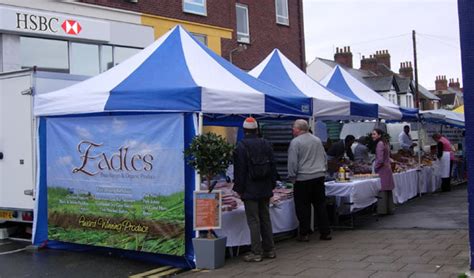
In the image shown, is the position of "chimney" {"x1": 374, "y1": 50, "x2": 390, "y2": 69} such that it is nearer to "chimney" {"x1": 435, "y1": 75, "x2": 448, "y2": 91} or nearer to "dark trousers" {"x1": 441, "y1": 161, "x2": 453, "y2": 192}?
"chimney" {"x1": 435, "y1": 75, "x2": 448, "y2": 91}

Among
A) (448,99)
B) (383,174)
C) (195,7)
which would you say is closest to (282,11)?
(195,7)

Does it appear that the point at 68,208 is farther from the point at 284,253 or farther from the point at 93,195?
the point at 284,253

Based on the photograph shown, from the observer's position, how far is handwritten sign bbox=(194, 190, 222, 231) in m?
6.90

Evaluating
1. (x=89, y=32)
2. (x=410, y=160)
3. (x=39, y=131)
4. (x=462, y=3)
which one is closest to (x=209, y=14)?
(x=89, y=32)

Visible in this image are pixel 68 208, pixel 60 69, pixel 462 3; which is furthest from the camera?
pixel 60 69

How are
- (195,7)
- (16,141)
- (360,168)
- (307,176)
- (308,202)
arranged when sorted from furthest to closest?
(195,7)
(360,168)
(16,141)
(308,202)
(307,176)

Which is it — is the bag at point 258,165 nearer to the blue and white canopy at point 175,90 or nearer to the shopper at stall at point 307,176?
the blue and white canopy at point 175,90

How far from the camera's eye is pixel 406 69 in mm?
55156

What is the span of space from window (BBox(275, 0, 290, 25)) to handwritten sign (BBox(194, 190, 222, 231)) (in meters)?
18.2

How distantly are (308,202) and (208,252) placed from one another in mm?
2194

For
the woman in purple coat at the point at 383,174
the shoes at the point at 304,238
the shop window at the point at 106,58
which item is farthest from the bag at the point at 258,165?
the shop window at the point at 106,58

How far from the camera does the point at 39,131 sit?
8766 millimetres

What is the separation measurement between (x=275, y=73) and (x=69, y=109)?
473 cm

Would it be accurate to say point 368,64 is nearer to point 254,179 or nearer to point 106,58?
point 106,58
